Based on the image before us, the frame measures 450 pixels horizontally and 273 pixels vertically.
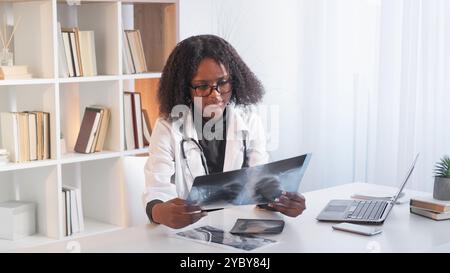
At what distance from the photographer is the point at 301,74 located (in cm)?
407

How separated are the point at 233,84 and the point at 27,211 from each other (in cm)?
127

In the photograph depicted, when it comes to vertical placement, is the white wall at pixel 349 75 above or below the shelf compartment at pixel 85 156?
above

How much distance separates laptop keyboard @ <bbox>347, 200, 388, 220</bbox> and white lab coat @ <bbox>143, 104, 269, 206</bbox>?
416 mm

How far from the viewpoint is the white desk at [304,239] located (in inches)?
76.4

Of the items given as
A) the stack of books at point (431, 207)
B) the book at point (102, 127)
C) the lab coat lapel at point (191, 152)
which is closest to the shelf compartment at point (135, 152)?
the book at point (102, 127)

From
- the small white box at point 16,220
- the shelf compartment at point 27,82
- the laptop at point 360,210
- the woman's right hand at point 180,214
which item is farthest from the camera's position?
the small white box at point 16,220

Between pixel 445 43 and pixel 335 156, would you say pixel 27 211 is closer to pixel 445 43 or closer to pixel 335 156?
pixel 335 156

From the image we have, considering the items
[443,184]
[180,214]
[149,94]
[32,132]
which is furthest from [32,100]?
[443,184]

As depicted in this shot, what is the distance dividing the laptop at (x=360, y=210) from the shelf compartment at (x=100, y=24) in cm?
147

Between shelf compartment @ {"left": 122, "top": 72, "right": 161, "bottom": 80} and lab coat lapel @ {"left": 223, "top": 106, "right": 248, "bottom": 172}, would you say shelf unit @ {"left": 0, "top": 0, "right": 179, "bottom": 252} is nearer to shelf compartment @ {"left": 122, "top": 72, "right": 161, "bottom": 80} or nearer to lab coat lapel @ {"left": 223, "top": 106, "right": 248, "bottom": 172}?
shelf compartment @ {"left": 122, "top": 72, "right": 161, "bottom": 80}

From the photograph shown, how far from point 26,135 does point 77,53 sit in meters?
0.46

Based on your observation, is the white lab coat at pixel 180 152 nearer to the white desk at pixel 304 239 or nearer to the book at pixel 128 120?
the white desk at pixel 304 239
